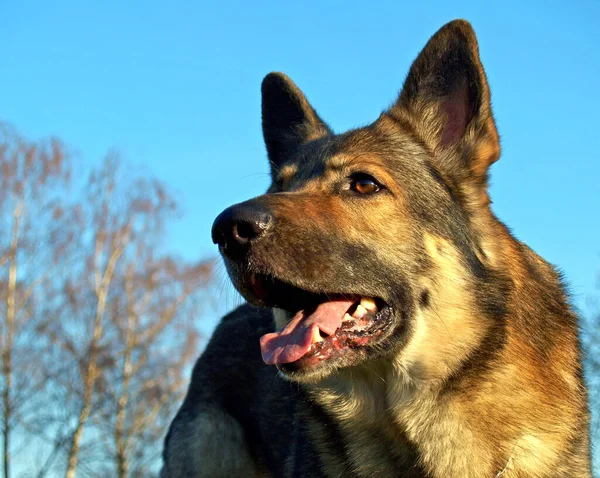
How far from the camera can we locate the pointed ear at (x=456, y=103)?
4379 millimetres

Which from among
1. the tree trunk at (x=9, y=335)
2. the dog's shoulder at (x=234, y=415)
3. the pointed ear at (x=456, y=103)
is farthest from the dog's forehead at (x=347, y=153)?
the tree trunk at (x=9, y=335)

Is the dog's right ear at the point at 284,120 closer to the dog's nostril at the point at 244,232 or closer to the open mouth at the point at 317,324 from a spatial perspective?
the open mouth at the point at 317,324

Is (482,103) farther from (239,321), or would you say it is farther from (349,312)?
A: (239,321)

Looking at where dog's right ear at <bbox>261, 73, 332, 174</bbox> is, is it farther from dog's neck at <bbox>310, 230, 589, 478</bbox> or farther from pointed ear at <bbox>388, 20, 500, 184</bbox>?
dog's neck at <bbox>310, 230, 589, 478</bbox>

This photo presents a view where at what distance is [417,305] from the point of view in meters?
3.93

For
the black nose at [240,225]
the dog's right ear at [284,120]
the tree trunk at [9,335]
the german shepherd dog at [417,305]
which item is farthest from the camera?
the tree trunk at [9,335]

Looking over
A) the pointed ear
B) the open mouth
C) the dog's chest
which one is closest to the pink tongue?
the open mouth

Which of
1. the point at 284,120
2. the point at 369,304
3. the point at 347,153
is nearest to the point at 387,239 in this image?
the point at 369,304

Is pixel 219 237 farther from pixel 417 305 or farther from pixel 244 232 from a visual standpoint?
pixel 417 305

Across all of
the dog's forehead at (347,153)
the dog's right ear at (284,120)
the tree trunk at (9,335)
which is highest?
the tree trunk at (9,335)

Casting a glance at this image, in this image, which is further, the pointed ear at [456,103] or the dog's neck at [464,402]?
the pointed ear at [456,103]

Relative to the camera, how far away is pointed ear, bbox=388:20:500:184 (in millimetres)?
4379

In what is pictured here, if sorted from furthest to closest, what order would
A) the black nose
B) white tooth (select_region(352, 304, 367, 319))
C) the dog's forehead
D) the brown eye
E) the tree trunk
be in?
the tree trunk → the dog's forehead → the brown eye → white tooth (select_region(352, 304, 367, 319)) → the black nose

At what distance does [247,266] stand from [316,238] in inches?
14.5
